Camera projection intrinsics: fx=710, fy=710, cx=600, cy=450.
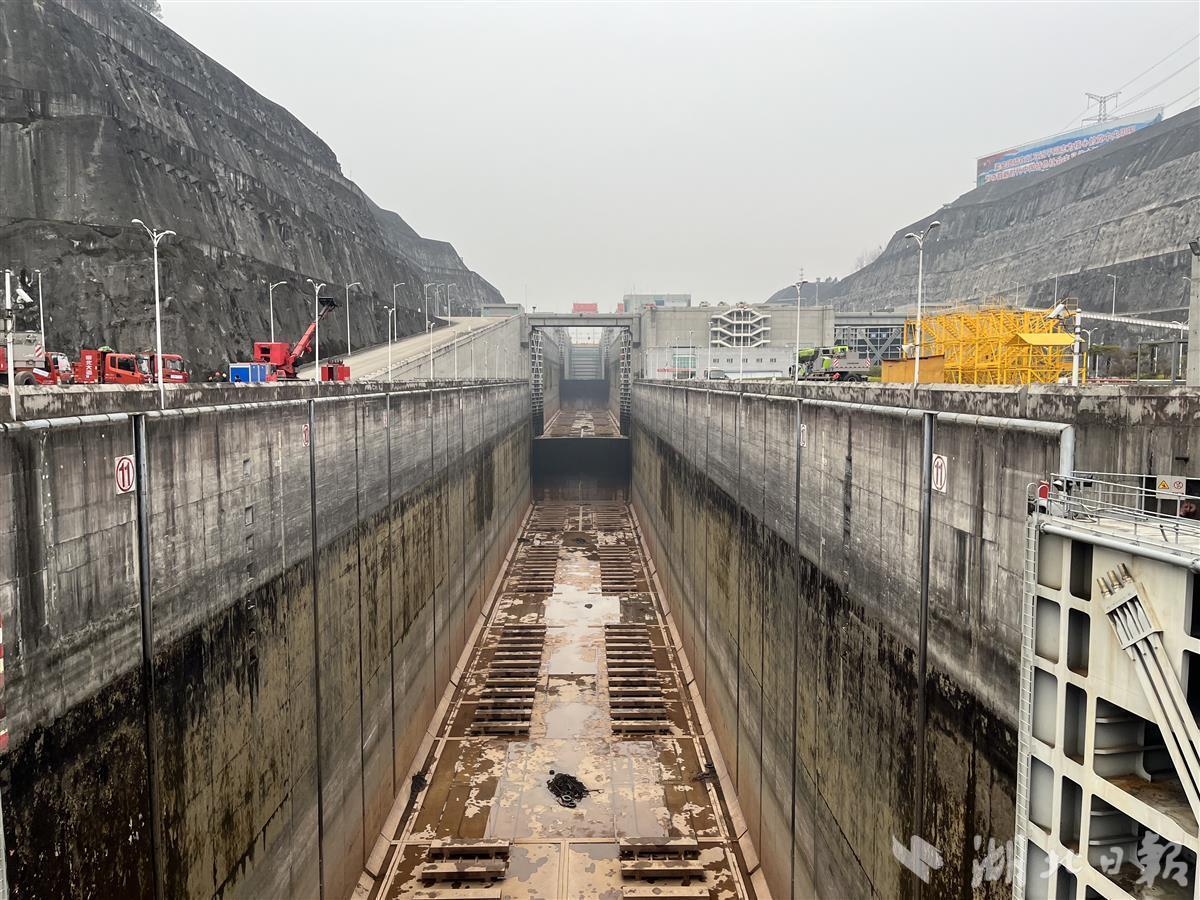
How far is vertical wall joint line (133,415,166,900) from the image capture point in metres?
9.22

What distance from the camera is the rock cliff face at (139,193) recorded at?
36.1 meters

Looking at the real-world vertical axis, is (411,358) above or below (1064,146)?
below

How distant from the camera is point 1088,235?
8575cm

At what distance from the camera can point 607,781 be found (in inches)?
852

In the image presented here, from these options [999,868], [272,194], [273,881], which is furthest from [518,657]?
[272,194]

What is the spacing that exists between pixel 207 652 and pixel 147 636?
1591 mm

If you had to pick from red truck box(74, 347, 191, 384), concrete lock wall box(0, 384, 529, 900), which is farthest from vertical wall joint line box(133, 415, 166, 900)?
red truck box(74, 347, 191, 384)

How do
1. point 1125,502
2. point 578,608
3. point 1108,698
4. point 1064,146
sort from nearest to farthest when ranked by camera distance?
point 1108,698 → point 1125,502 → point 578,608 → point 1064,146

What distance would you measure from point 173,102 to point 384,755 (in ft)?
179

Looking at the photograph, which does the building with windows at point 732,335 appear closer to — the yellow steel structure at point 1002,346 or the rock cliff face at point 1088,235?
the rock cliff face at point 1088,235

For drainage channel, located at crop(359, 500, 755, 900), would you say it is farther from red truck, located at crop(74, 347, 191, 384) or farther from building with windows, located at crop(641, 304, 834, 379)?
building with windows, located at crop(641, 304, 834, 379)

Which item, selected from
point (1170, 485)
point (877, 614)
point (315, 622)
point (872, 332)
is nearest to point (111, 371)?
point (315, 622)

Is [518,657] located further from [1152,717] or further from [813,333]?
[813,333]

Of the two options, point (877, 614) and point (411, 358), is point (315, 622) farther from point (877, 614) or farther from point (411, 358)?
point (411, 358)
